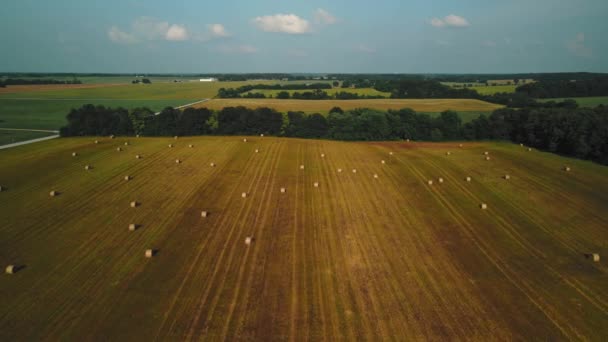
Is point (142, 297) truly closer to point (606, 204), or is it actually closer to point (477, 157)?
point (606, 204)

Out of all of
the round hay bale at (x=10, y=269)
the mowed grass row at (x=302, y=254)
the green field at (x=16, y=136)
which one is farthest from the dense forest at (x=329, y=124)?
the round hay bale at (x=10, y=269)

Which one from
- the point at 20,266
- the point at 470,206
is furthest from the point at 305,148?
the point at 20,266

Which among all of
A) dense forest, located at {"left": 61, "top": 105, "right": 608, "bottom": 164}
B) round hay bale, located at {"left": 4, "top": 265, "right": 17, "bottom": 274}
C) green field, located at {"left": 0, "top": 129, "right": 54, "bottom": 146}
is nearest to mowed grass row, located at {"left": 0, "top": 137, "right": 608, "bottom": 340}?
round hay bale, located at {"left": 4, "top": 265, "right": 17, "bottom": 274}

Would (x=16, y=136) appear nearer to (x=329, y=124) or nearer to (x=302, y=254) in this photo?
(x=329, y=124)

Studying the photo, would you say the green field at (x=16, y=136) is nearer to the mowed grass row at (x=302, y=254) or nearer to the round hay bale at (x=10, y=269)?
the mowed grass row at (x=302, y=254)

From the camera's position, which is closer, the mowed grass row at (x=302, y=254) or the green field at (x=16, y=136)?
the mowed grass row at (x=302, y=254)

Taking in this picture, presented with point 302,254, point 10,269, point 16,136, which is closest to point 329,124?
point 302,254

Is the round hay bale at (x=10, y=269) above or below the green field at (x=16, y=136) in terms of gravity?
below
